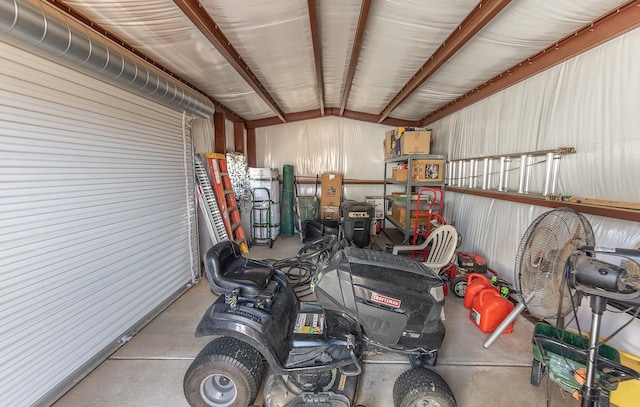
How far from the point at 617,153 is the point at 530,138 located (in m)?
0.86

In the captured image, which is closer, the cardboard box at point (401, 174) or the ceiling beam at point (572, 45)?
the ceiling beam at point (572, 45)

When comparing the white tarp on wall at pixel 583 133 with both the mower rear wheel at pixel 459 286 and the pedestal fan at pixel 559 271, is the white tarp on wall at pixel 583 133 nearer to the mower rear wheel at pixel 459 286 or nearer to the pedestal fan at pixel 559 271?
the mower rear wheel at pixel 459 286

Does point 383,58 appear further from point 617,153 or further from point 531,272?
point 531,272

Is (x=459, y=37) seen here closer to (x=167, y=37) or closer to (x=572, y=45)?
(x=572, y=45)

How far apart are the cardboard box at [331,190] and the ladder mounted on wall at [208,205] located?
2.41 m

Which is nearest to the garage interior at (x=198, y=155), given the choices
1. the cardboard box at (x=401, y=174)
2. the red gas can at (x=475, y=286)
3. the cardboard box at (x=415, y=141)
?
the red gas can at (x=475, y=286)

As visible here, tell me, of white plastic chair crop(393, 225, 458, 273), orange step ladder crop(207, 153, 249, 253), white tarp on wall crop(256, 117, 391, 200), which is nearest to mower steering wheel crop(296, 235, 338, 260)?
white plastic chair crop(393, 225, 458, 273)

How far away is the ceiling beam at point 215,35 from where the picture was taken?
183 centimetres

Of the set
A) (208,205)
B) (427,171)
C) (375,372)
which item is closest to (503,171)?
(427,171)

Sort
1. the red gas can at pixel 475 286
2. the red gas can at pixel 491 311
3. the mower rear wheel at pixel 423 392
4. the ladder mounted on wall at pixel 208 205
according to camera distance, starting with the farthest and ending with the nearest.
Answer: the ladder mounted on wall at pixel 208 205 < the red gas can at pixel 475 286 < the red gas can at pixel 491 311 < the mower rear wheel at pixel 423 392

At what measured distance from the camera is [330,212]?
18.5 feet

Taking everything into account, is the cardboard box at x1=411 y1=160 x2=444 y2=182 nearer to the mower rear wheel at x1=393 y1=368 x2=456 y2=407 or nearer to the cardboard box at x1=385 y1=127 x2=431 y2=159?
the cardboard box at x1=385 y1=127 x2=431 y2=159

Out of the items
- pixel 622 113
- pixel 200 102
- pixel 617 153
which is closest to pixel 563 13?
pixel 622 113

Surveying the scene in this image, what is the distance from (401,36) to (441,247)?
2231 mm
